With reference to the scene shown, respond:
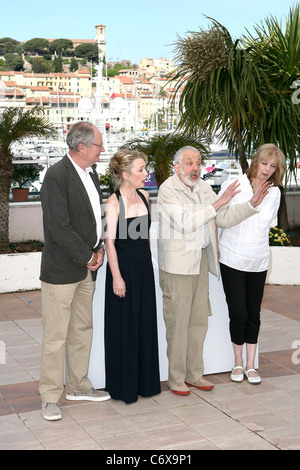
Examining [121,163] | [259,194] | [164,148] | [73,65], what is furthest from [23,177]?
[73,65]

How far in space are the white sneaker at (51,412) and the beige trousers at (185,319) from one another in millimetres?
795

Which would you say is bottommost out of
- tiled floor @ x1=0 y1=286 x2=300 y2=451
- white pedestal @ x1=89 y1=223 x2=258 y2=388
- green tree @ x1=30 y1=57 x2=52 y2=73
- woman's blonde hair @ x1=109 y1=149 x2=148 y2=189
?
tiled floor @ x1=0 y1=286 x2=300 y2=451

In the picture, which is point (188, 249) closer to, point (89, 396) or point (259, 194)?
point (259, 194)

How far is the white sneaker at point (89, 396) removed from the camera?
13.3 feet

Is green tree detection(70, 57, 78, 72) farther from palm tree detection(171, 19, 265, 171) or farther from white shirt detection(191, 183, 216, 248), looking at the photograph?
white shirt detection(191, 183, 216, 248)

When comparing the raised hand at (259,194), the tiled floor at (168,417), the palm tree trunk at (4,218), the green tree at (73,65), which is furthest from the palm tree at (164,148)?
the green tree at (73,65)

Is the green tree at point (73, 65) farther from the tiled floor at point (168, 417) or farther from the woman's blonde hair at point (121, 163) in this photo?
the woman's blonde hair at point (121, 163)

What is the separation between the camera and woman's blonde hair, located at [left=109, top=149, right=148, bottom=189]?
3.86 metres

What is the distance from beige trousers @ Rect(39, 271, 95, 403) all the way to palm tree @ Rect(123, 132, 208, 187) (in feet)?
14.7

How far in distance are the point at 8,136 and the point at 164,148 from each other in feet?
6.43

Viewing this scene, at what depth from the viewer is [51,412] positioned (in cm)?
376

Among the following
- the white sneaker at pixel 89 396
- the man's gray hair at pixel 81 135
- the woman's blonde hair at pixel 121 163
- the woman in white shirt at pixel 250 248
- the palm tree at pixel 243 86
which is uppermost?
the palm tree at pixel 243 86

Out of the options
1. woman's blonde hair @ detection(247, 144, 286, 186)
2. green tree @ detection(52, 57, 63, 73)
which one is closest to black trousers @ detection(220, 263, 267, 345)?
woman's blonde hair @ detection(247, 144, 286, 186)
